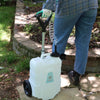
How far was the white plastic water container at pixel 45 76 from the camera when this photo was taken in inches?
91.5

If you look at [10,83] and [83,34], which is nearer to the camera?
[83,34]

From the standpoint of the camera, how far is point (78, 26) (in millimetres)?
2561

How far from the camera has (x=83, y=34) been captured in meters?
2.55

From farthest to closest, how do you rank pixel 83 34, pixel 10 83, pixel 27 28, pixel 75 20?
1. pixel 27 28
2. pixel 10 83
3. pixel 83 34
4. pixel 75 20

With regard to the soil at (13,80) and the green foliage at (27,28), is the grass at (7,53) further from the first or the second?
the green foliage at (27,28)

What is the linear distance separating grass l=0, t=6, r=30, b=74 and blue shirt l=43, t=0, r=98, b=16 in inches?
48.8

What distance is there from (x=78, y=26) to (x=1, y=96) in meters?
1.38

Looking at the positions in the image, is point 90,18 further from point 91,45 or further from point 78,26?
point 91,45

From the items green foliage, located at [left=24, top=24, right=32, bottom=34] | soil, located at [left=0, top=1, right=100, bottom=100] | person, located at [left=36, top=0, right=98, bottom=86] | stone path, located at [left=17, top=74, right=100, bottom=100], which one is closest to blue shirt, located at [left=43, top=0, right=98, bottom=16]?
person, located at [left=36, top=0, right=98, bottom=86]

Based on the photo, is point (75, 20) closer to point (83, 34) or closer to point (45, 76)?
point (83, 34)

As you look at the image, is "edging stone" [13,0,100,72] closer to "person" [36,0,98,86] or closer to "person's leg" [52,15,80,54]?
"person" [36,0,98,86]

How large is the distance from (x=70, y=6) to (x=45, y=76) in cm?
88

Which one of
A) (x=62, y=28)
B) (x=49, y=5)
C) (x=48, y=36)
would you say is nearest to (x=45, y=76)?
(x=62, y=28)

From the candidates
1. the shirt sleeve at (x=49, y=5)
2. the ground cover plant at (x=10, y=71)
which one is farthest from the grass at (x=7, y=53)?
the shirt sleeve at (x=49, y=5)
